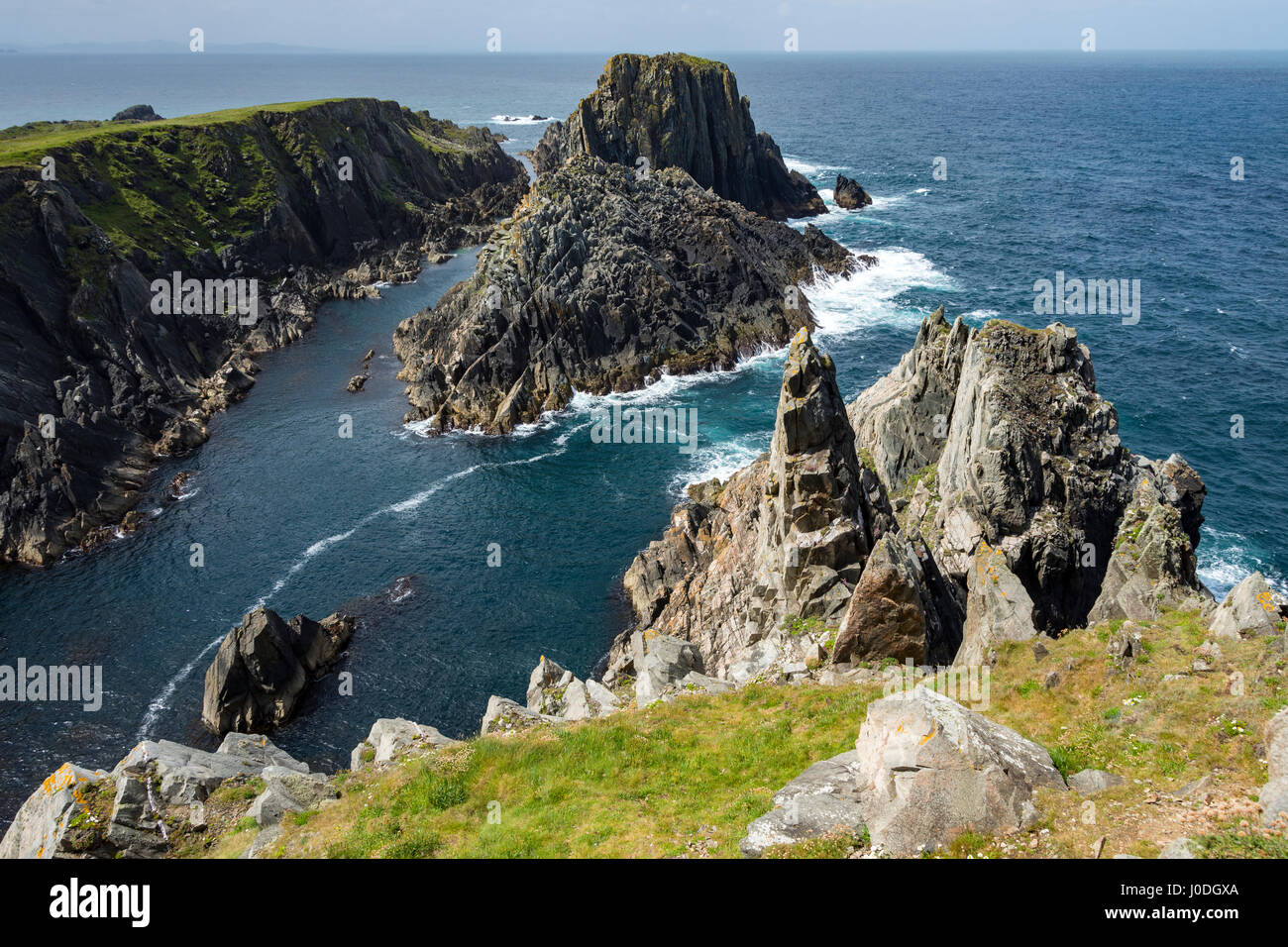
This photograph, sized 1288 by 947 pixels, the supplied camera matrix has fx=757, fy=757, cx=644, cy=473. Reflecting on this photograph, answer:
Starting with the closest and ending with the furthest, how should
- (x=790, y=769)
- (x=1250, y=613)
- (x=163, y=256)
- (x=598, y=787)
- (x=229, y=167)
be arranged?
(x=790, y=769) → (x=598, y=787) → (x=1250, y=613) → (x=163, y=256) → (x=229, y=167)

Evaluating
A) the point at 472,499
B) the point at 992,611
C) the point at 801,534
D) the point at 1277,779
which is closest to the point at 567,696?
the point at 801,534

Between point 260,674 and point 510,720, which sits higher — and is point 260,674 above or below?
below

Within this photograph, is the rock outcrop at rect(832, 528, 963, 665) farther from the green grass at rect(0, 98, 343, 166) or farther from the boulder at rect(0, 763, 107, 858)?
the green grass at rect(0, 98, 343, 166)

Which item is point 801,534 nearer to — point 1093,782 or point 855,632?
point 855,632

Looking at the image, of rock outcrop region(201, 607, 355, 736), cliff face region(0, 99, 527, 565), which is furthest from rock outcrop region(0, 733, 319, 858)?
cliff face region(0, 99, 527, 565)

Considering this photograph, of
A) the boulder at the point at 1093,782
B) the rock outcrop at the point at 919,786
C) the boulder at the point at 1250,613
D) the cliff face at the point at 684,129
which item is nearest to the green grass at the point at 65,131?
the cliff face at the point at 684,129
